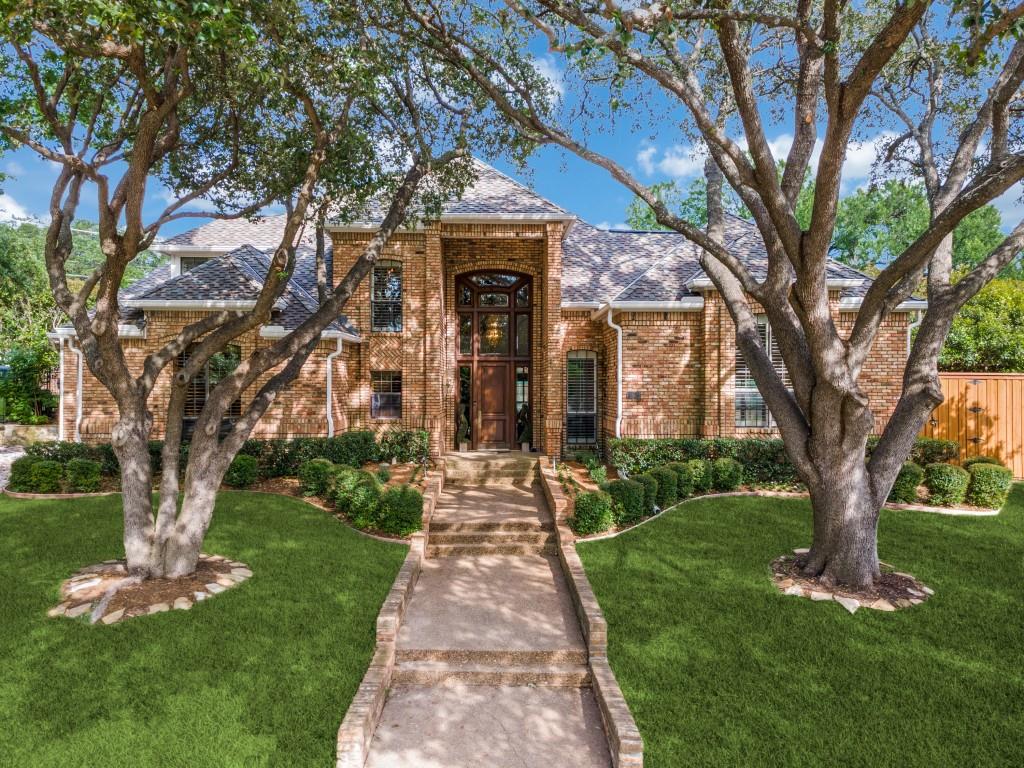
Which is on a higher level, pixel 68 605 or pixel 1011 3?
pixel 1011 3

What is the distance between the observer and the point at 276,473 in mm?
11406

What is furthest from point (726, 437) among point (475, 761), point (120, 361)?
point (120, 361)

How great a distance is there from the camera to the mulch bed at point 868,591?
599 centimetres

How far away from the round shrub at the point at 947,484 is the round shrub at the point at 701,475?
13.3 feet

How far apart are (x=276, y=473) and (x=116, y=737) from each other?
25.7 ft

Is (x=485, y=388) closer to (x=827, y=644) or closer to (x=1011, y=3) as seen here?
(x=827, y=644)

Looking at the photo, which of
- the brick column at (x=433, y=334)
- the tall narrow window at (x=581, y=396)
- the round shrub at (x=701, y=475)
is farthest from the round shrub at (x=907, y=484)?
the brick column at (x=433, y=334)

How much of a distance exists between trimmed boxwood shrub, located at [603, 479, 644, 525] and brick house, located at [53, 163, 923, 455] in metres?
3.67

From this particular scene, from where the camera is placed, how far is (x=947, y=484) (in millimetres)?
9805

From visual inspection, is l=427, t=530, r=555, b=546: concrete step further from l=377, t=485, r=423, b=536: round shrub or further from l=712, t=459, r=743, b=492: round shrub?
l=712, t=459, r=743, b=492: round shrub

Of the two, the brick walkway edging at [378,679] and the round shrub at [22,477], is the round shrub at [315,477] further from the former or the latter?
the round shrub at [22,477]

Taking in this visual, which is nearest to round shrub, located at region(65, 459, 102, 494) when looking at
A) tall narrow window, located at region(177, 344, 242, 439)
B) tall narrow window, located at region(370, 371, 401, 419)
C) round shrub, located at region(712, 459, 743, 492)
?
tall narrow window, located at region(177, 344, 242, 439)

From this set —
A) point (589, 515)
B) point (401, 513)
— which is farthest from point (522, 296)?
point (401, 513)

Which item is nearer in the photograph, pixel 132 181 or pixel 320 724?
pixel 320 724
